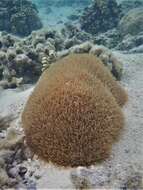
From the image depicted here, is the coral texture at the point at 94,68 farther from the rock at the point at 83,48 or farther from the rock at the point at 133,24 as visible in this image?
the rock at the point at 133,24

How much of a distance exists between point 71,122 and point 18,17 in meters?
12.7

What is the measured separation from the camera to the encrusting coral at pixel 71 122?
441 centimetres

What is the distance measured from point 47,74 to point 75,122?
1272mm

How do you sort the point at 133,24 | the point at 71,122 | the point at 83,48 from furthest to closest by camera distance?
1. the point at 133,24
2. the point at 83,48
3. the point at 71,122

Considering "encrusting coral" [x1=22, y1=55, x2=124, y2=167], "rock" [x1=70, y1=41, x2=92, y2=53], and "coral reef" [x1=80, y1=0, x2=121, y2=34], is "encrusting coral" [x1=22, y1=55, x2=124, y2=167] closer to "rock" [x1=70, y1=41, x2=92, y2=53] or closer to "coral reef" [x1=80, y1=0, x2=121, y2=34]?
"rock" [x1=70, y1=41, x2=92, y2=53]

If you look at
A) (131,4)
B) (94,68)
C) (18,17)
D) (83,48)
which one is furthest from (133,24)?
(94,68)

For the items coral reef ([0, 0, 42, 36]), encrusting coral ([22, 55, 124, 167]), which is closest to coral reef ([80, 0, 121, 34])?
coral reef ([0, 0, 42, 36])

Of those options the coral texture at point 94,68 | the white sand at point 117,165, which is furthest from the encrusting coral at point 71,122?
the coral texture at point 94,68

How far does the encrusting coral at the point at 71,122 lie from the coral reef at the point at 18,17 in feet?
39.4

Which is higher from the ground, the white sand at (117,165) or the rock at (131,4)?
the rock at (131,4)

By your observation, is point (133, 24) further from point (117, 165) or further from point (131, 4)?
point (117, 165)

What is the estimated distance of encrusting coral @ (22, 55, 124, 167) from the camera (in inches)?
174

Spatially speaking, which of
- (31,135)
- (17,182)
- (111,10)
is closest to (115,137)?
(31,135)

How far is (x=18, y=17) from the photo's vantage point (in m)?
16.2
